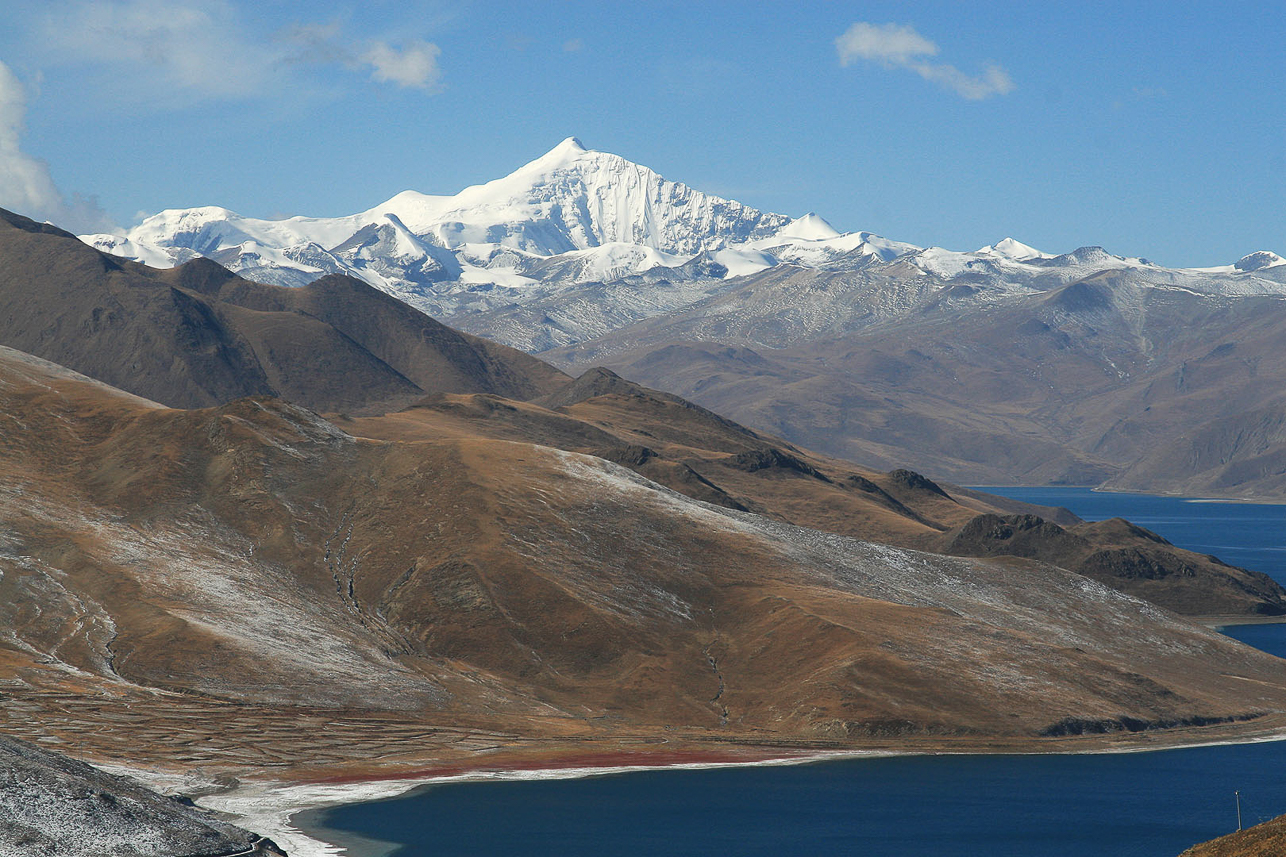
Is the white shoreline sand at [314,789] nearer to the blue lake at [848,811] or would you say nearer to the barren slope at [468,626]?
the blue lake at [848,811]

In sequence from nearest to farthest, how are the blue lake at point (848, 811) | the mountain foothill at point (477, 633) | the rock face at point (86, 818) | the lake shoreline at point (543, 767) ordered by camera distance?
the rock face at point (86, 818) < the lake shoreline at point (543, 767) < the blue lake at point (848, 811) < the mountain foothill at point (477, 633)

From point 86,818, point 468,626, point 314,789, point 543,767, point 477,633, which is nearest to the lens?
point 86,818

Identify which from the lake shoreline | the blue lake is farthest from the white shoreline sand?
the blue lake

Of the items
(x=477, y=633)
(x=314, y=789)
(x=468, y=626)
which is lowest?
(x=314, y=789)

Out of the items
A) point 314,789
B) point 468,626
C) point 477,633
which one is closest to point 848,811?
point 314,789

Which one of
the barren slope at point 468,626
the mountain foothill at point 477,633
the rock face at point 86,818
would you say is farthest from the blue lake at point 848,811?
the rock face at point 86,818

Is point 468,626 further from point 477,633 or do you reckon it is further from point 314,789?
point 314,789

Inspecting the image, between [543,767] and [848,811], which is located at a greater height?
[848,811]
